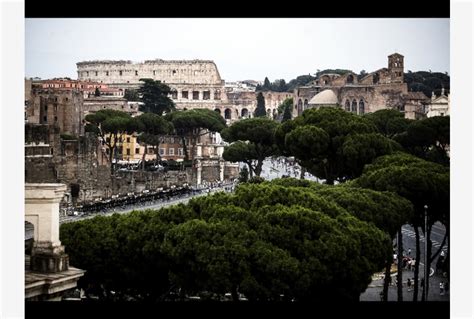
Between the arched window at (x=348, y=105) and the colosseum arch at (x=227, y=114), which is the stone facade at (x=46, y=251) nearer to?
the colosseum arch at (x=227, y=114)

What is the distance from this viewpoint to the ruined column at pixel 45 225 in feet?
32.0

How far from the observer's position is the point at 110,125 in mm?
15078

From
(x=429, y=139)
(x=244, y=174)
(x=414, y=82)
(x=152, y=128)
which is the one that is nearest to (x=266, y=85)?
(x=244, y=174)

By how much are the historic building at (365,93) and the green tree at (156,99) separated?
2228mm

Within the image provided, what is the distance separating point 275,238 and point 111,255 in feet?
5.77

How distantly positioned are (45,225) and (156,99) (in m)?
6.07

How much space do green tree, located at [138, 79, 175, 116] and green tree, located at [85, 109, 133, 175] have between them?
399 millimetres

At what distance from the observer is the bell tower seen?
1247cm

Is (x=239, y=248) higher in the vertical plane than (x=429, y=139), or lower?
lower

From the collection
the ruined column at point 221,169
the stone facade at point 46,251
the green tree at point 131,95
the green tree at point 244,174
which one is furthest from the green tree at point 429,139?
the stone facade at point 46,251

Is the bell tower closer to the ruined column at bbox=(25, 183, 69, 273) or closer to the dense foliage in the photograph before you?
the dense foliage

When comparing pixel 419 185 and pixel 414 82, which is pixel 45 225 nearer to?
pixel 419 185

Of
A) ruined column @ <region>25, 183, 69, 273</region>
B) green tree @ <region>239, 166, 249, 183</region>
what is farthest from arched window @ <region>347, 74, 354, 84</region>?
ruined column @ <region>25, 183, 69, 273</region>
